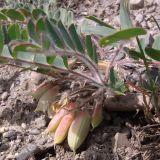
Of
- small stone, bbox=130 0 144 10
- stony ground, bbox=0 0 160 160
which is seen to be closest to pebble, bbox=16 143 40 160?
stony ground, bbox=0 0 160 160

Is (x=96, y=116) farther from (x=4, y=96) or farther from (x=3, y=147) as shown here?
(x=4, y=96)

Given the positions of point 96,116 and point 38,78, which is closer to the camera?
point 96,116

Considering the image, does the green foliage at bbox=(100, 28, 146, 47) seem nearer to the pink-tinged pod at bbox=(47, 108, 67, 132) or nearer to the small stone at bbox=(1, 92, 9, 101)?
the pink-tinged pod at bbox=(47, 108, 67, 132)

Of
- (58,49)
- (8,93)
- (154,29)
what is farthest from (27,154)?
(154,29)

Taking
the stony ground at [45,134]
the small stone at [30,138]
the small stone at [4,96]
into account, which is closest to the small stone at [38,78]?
the stony ground at [45,134]

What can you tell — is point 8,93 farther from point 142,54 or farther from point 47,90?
point 142,54

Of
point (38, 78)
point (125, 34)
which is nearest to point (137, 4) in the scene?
point (38, 78)
